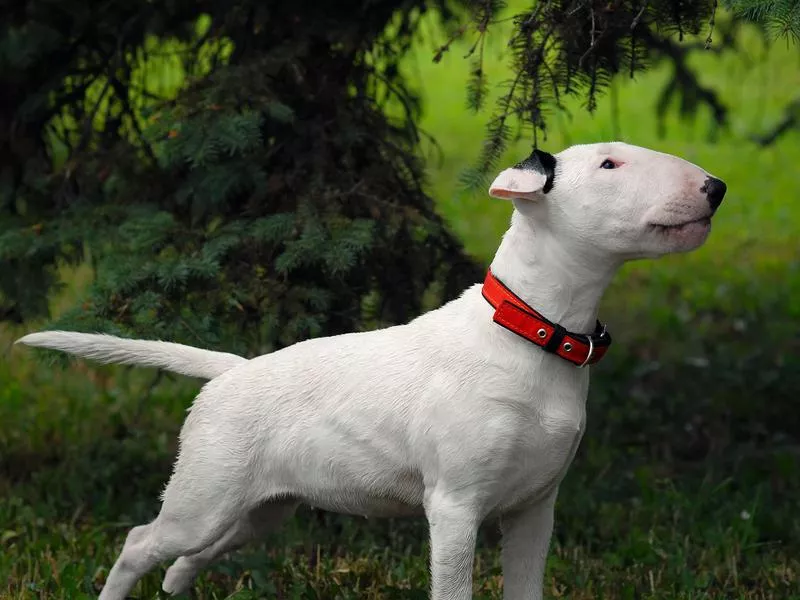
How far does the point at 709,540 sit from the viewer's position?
5.05m

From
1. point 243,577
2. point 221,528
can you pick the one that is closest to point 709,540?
point 243,577

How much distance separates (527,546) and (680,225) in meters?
1.10

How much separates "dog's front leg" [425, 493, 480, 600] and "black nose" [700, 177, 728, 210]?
105 cm

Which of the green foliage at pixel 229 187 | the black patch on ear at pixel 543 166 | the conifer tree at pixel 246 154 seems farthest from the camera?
the green foliage at pixel 229 187

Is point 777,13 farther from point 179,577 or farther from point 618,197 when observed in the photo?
point 179,577

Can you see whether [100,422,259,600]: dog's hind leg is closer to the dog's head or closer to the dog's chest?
the dog's chest

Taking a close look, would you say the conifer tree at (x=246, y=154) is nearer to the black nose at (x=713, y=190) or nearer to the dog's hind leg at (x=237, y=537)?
the dog's hind leg at (x=237, y=537)

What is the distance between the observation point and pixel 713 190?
326 cm

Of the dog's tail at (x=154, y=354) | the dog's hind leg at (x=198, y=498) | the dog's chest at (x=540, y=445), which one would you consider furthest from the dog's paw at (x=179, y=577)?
the dog's chest at (x=540, y=445)

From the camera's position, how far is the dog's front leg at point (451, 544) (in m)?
3.41

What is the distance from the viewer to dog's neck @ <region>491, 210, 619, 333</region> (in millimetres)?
3432

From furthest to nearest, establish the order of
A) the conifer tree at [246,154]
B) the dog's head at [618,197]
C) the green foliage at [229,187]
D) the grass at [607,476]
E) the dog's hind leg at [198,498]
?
1. the grass at [607,476]
2. the green foliage at [229,187]
3. the conifer tree at [246,154]
4. the dog's hind leg at [198,498]
5. the dog's head at [618,197]

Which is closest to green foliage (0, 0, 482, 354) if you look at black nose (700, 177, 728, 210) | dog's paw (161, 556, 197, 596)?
dog's paw (161, 556, 197, 596)

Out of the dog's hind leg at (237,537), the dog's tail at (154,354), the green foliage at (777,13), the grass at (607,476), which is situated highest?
the green foliage at (777,13)
